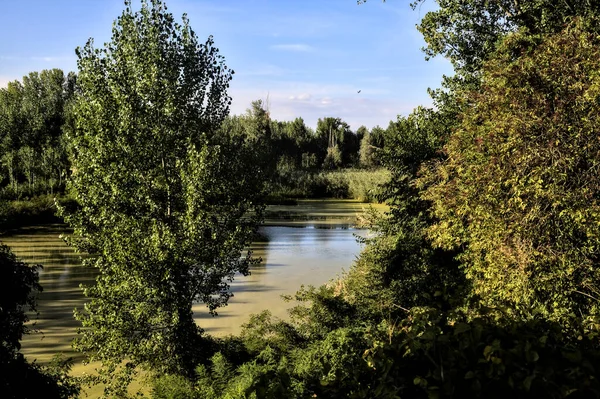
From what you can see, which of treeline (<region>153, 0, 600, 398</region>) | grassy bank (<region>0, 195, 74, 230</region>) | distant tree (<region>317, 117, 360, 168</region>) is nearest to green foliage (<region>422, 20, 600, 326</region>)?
treeline (<region>153, 0, 600, 398</region>)

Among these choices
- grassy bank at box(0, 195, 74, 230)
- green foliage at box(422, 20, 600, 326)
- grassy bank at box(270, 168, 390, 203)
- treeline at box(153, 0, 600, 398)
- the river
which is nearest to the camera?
treeline at box(153, 0, 600, 398)

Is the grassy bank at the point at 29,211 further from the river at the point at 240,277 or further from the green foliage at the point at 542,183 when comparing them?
the green foliage at the point at 542,183

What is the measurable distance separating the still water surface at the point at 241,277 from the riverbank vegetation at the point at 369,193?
7.37ft

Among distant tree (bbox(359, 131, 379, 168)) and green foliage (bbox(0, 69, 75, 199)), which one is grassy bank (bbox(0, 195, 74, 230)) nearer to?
green foliage (bbox(0, 69, 75, 199))

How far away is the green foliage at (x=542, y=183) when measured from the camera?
26.8 feet

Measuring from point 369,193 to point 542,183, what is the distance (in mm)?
→ 7621

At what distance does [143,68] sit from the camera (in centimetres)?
1199

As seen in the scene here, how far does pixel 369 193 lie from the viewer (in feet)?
51.6

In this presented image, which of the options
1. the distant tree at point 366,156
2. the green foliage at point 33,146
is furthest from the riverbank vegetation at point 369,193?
the distant tree at point 366,156

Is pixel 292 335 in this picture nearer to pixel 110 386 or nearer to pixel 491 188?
pixel 110 386

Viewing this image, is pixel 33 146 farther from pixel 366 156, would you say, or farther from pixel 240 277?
pixel 366 156

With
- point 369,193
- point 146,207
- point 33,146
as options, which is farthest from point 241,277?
point 33,146

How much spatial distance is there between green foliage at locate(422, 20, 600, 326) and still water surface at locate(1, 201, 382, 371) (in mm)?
6772

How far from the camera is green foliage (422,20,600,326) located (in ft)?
26.8
